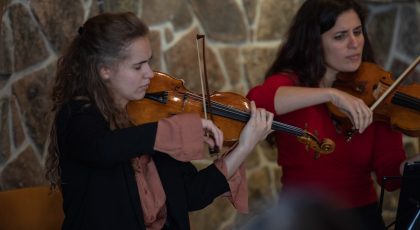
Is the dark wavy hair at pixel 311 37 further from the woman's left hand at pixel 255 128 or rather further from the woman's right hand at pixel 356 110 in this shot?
the woman's left hand at pixel 255 128

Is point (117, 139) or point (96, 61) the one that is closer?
point (117, 139)

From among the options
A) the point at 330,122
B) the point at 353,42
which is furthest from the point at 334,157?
the point at 353,42

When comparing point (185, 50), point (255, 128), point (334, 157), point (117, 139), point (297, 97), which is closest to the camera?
point (117, 139)

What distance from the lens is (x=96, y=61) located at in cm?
152

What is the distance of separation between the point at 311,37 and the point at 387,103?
12.4 inches

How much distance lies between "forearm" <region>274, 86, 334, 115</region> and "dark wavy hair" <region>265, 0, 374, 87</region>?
0.13 m

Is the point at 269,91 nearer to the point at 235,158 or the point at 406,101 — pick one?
the point at 235,158

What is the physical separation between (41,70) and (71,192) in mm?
916

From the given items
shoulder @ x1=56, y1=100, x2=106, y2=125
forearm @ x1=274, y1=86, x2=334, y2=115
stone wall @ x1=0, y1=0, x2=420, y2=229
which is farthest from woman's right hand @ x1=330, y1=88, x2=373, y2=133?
stone wall @ x1=0, y1=0, x2=420, y2=229

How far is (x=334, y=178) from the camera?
72.8 inches

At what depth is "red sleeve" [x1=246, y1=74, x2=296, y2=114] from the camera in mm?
1820

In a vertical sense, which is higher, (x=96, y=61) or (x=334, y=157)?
(x=96, y=61)

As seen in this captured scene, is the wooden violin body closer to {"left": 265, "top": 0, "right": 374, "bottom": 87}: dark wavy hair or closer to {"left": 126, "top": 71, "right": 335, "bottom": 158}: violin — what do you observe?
{"left": 265, "top": 0, "right": 374, "bottom": 87}: dark wavy hair

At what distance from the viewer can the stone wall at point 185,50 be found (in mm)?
2244
